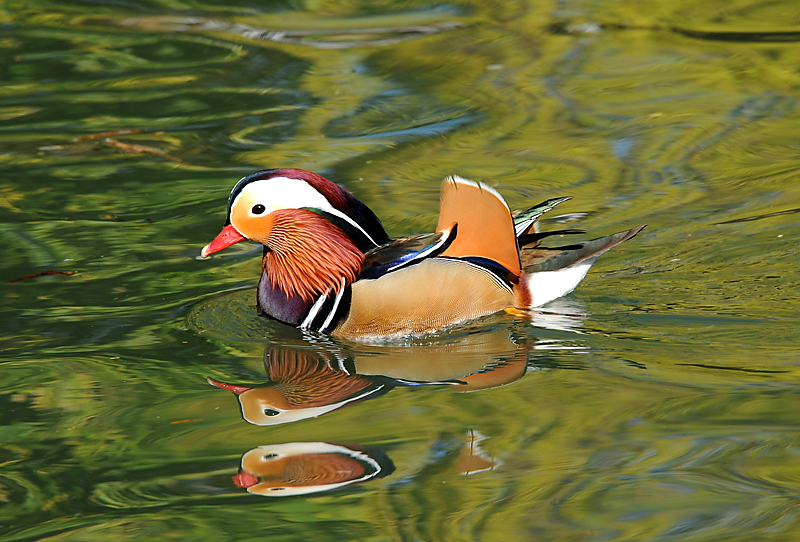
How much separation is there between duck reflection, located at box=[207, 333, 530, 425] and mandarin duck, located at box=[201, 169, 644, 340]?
21 cm

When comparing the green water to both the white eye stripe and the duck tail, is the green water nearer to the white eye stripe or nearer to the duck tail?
the duck tail

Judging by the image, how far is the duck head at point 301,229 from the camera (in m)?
5.58

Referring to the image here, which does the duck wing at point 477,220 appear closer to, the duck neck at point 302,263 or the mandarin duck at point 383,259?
the mandarin duck at point 383,259

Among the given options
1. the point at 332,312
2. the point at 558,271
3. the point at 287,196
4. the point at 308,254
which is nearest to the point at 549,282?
the point at 558,271

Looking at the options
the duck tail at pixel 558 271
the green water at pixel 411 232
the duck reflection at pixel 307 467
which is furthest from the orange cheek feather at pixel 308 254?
the duck reflection at pixel 307 467

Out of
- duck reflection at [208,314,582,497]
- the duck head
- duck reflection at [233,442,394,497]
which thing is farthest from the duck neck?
duck reflection at [233,442,394,497]

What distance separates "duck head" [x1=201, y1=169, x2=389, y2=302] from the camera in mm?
5578

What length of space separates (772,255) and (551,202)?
136cm

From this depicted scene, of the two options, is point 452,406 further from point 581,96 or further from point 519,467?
point 581,96

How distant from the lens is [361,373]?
4996 millimetres

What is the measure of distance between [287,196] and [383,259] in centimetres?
61

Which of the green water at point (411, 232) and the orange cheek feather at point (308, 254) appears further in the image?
the orange cheek feather at point (308, 254)

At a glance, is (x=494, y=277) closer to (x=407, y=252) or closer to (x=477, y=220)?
(x=477, y=220)

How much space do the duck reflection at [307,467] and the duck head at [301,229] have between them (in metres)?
1.68
